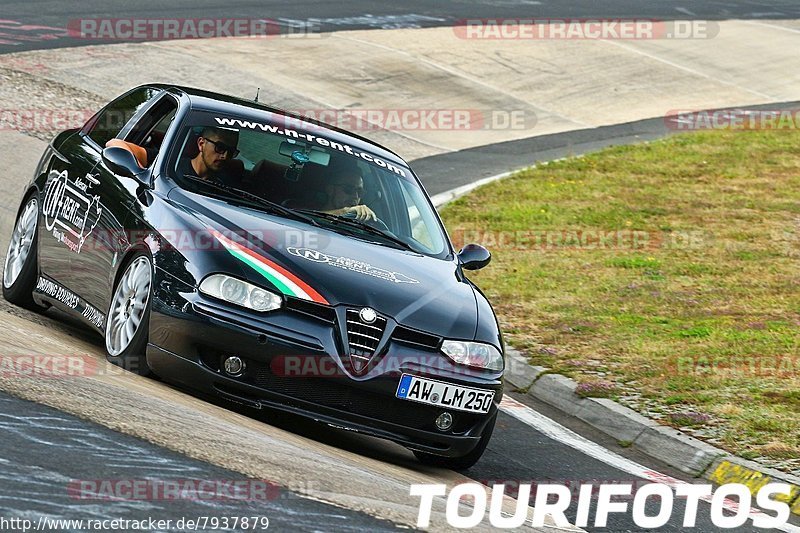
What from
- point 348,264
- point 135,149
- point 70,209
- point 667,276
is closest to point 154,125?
point 135,149

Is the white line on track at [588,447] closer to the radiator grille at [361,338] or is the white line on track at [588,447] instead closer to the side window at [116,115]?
the radiator grille at [361,338]

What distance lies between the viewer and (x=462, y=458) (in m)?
7.20

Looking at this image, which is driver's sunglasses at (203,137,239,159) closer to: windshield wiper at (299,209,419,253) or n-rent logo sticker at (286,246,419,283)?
windshield wiper at (299,209,419,253)

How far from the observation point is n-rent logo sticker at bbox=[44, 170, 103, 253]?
7.94m

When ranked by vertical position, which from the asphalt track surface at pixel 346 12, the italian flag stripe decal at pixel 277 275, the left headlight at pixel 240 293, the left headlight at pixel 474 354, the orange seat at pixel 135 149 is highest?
the orange seat at pixel 135 149

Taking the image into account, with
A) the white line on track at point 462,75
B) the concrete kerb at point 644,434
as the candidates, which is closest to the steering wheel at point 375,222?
the concrete kerb at point 644,434

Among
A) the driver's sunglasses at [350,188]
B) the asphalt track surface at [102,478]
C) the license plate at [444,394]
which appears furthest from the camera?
the driver's sunglasses at [350,188]

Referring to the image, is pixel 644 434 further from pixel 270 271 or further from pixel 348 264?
pixel 270 271

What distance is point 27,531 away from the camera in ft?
14.1

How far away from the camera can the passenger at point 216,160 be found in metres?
7.66

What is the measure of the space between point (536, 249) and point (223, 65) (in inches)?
325

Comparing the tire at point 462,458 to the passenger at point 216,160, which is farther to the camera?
the passenger at point 216,160

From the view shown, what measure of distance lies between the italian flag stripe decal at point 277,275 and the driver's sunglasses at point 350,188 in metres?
1.29

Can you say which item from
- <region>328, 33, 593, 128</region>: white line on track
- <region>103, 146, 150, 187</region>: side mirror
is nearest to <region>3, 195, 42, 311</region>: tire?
<region>103, 146, 150, 187</region>: side mirror
